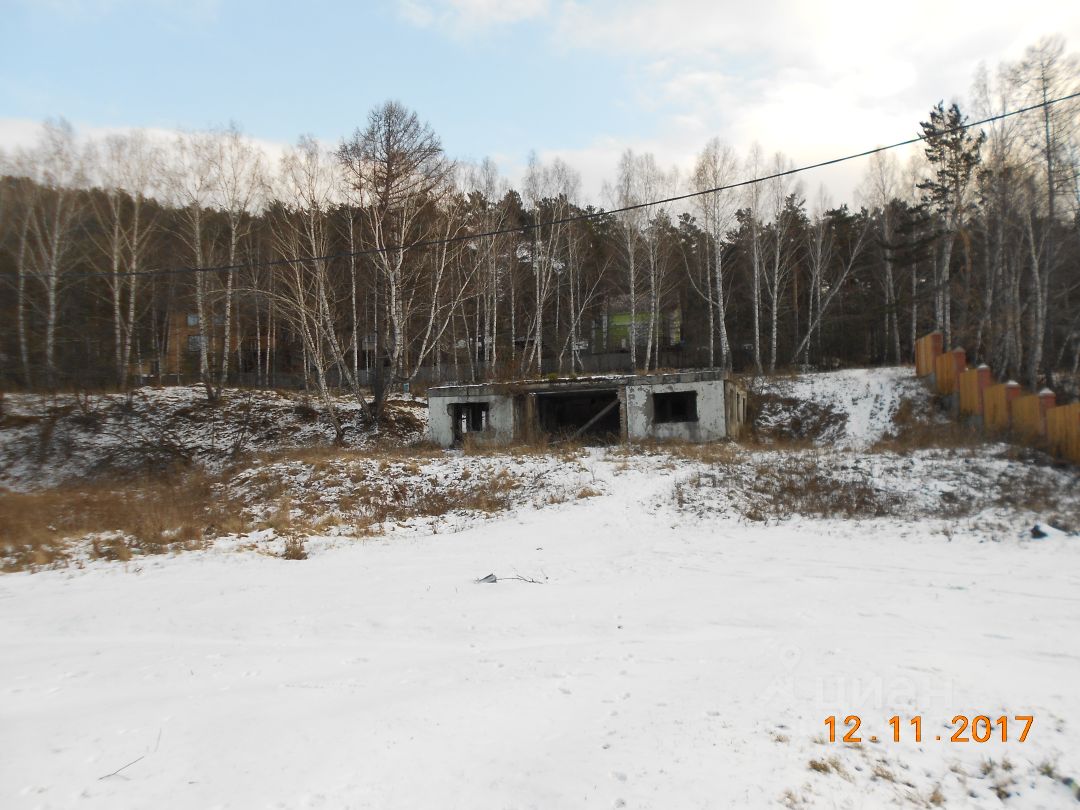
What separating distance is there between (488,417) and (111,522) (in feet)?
40.9

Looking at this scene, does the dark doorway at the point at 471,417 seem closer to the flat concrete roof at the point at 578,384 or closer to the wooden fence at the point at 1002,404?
the flat concrete roof at the point at 578,384

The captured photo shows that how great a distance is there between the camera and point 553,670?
518 cm

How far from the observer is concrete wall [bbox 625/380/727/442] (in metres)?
20.9

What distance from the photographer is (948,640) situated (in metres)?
5.69

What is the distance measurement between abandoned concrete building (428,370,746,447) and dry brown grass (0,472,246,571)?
834cm

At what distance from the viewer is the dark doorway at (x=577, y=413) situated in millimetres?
24170

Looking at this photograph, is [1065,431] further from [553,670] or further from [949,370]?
[553,670]

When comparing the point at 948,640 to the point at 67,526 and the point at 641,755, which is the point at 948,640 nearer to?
the point at 641,755

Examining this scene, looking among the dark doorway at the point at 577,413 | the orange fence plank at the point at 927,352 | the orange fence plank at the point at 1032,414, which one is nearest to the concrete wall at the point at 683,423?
the dark doorway at the point at 577,413

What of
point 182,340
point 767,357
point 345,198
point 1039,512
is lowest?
point 1039,512

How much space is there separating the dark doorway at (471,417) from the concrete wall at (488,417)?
1.19 ft

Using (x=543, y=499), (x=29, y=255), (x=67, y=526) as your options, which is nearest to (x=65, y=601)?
(x=67, y=526)

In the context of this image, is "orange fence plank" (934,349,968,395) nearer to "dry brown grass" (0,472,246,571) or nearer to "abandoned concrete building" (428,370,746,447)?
"abandoned concrete building" (428,370,746,447)

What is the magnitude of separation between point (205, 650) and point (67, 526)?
29.4 feet
